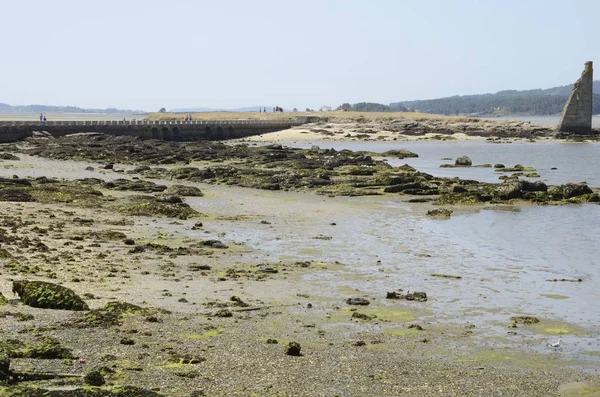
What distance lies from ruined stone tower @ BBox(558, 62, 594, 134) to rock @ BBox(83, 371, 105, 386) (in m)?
79.4

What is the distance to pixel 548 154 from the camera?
213ft

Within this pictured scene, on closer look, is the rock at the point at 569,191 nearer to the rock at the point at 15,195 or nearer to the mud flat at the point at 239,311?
the mud flat at the point at 239,311

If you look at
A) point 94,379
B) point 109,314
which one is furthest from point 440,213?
point 94,379

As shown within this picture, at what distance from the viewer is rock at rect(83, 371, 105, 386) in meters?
8.37

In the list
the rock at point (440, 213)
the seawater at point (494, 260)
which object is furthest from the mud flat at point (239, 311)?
the rock at point (440, 213)

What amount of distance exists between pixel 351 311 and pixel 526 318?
123 inches

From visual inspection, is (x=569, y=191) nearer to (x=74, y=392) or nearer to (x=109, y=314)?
(x=109, y=314)

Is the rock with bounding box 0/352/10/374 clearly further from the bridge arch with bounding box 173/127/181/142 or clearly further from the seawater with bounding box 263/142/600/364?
the bridge arch with bounding box 173/127/181/142

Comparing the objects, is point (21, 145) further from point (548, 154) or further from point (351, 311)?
point (351, 311)

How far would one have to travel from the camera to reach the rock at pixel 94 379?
837cm

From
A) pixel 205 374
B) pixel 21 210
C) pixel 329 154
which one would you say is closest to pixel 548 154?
pixel 329 154

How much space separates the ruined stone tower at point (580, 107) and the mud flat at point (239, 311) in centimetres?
5934

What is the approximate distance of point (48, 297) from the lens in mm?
11984

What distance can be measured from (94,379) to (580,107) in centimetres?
8305
